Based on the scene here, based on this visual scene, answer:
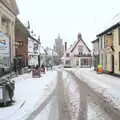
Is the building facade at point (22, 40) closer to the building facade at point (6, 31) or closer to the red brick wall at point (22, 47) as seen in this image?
the red brick wall at point (22, 47)

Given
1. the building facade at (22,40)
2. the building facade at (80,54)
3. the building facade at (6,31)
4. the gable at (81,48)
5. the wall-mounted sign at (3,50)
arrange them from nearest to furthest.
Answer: the wall-mounted sign at (3,50) → the building facade at (6,31) → the building facade at (22,40) → the building facade at (80,54) → the gable at (81,48)

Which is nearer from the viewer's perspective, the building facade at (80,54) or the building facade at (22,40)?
the building facade at (22,40)

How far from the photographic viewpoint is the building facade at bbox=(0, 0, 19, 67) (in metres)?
37.4

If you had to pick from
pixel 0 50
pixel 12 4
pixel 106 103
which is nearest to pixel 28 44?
pixel 12 4

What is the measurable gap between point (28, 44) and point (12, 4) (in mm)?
22399

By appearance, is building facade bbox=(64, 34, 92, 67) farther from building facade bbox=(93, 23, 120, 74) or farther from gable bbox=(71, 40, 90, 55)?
building facade bbox=(93, 23, 120, 74)

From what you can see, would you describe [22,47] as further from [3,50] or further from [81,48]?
[81,48]

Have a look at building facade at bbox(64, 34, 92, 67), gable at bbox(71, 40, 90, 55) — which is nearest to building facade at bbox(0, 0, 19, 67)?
building facade at bbox(64, 34, 92, 67)

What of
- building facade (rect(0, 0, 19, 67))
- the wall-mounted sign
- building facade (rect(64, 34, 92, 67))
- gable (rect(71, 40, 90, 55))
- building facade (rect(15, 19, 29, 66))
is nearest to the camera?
the wall-mounted sign

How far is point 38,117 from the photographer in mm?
12945

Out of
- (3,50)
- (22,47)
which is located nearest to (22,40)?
(22,47)

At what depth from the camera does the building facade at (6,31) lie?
1471 inches

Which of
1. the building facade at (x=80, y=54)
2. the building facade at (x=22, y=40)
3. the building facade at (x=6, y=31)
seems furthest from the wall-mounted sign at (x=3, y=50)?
the building facade at (x=80, y=54)

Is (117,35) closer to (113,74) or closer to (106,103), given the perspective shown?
(113,74)
